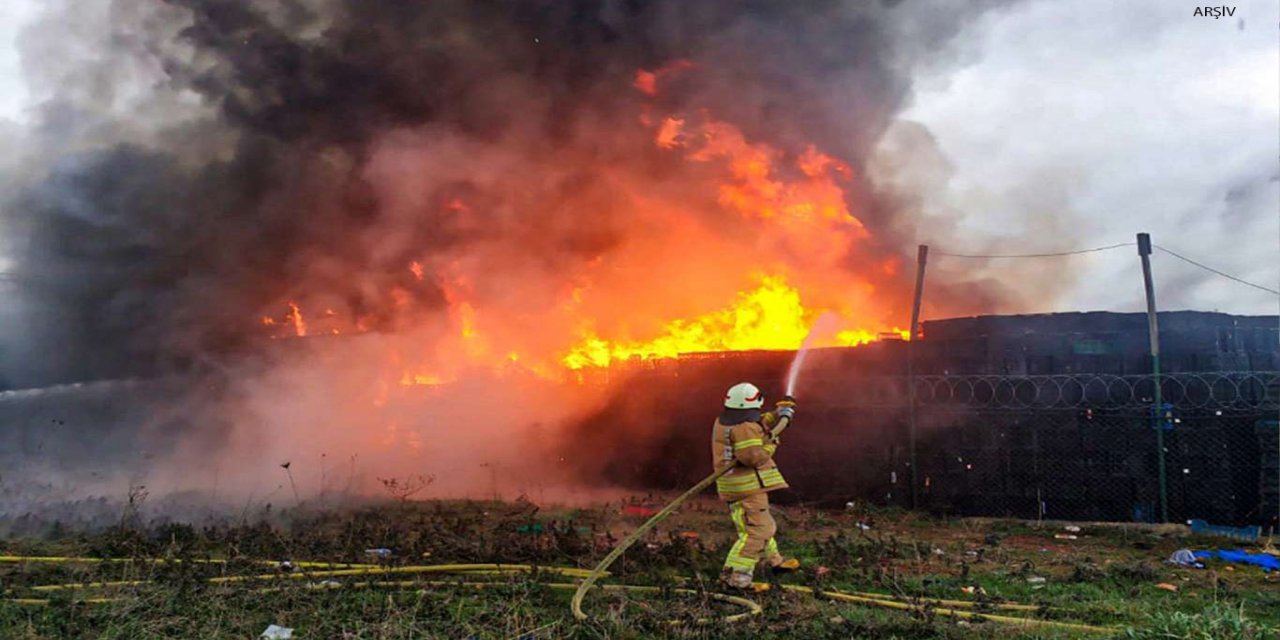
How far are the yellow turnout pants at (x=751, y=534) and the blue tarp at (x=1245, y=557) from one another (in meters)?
5.33

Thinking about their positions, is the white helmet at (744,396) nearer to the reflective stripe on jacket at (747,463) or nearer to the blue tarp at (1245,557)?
the reflective stripe on jacket at (747,463)

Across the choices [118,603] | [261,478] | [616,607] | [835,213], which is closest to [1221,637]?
[616,607]

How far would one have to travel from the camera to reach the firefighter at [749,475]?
Result: 783cm

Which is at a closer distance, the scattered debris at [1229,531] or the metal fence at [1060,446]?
the scattered debris at [1229,531]

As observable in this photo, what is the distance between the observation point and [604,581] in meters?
7.85

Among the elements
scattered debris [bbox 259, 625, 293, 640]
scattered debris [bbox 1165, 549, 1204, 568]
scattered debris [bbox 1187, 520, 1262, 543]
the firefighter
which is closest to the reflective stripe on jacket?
the firefighter

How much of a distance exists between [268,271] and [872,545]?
13260 mm

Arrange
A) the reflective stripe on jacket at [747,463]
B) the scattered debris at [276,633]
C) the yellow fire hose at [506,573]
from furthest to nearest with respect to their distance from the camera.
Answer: the reflective stripe on jacket at [747,463]
the yellow fire hose at [506,573]
the scattered debris at [276,633]

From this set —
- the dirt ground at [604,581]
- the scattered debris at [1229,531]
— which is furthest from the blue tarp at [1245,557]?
the scattered debris at [1229,531]

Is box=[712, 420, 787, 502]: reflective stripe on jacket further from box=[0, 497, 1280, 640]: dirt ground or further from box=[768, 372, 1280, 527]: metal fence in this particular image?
box=[768, 372, 1280, 527]: metal fence

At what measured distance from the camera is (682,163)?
640 inches

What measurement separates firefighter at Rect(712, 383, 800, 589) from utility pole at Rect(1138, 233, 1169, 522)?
5870 mm

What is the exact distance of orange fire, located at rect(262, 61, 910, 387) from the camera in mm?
16031

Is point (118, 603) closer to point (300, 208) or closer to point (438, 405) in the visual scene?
point (438, 405)
